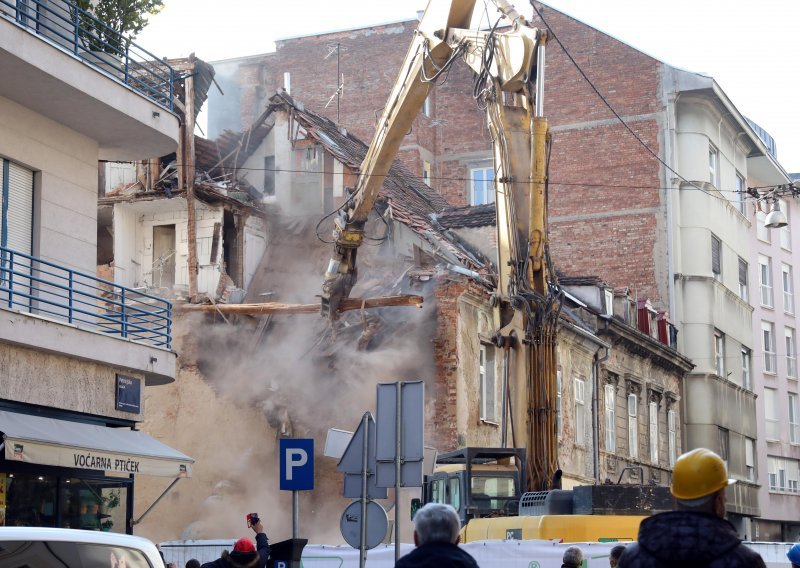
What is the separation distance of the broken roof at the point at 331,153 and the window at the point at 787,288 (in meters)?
23.9

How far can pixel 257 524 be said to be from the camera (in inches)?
561

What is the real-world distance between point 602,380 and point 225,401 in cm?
1035

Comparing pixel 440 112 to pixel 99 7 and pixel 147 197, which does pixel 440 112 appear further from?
pixel 99 7

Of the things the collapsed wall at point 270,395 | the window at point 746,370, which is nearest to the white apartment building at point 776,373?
the window at point 746,370

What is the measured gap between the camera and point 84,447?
14.8 meters

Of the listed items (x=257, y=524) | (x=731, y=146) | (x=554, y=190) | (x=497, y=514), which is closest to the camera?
(x=257, y=524)

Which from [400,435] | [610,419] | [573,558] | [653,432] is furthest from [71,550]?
[653,432]

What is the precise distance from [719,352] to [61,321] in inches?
1142

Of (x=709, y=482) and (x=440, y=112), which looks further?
(x=440, y=112)

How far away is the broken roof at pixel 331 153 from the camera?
87.8 ft

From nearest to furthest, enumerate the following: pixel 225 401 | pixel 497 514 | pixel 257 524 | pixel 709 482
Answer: pixel 709 482 → pixel 257 524 → pixel 497 514 → pixel 225 401

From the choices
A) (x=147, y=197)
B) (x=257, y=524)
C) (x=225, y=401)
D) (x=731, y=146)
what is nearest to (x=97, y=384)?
(x=257, y=524)

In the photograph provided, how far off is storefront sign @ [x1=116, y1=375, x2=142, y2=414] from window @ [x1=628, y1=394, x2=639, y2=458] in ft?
63.9

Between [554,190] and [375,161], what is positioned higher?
[554,190]
